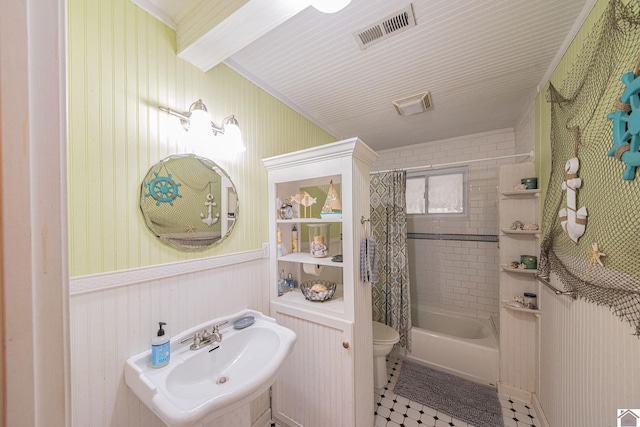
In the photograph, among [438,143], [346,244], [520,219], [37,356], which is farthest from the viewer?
[438,143]

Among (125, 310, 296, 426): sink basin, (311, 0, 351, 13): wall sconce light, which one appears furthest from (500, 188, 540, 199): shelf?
(125, 310, 296, 426): sink basin

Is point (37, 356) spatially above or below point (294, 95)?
below

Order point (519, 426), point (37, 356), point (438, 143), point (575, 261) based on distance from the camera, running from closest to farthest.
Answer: point (37, 356) < point (575, 261) < point (519, 426) < point (438, 143)

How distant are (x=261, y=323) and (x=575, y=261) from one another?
5.88ft

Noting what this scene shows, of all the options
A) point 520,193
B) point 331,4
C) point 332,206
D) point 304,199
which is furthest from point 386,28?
point 520,193

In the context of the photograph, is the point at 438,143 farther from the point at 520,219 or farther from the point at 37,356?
the point at 37,356

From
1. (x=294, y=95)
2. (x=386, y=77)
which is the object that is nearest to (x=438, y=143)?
(x=386, y=77)

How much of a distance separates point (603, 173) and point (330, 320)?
151cm

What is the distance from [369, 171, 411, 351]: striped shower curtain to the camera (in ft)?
7.54

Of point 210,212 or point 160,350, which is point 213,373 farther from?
point 210,212

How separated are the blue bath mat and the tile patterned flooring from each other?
0.13ft

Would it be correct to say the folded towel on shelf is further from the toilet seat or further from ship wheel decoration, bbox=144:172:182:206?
ship wheel decoration, bbox=144:172:182:206

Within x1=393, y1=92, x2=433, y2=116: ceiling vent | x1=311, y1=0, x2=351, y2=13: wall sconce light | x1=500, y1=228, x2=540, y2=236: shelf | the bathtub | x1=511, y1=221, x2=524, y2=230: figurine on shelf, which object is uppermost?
x1=393, y1=92, x2=433, y2=116: ceiling vent

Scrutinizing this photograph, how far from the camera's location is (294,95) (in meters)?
1.87
